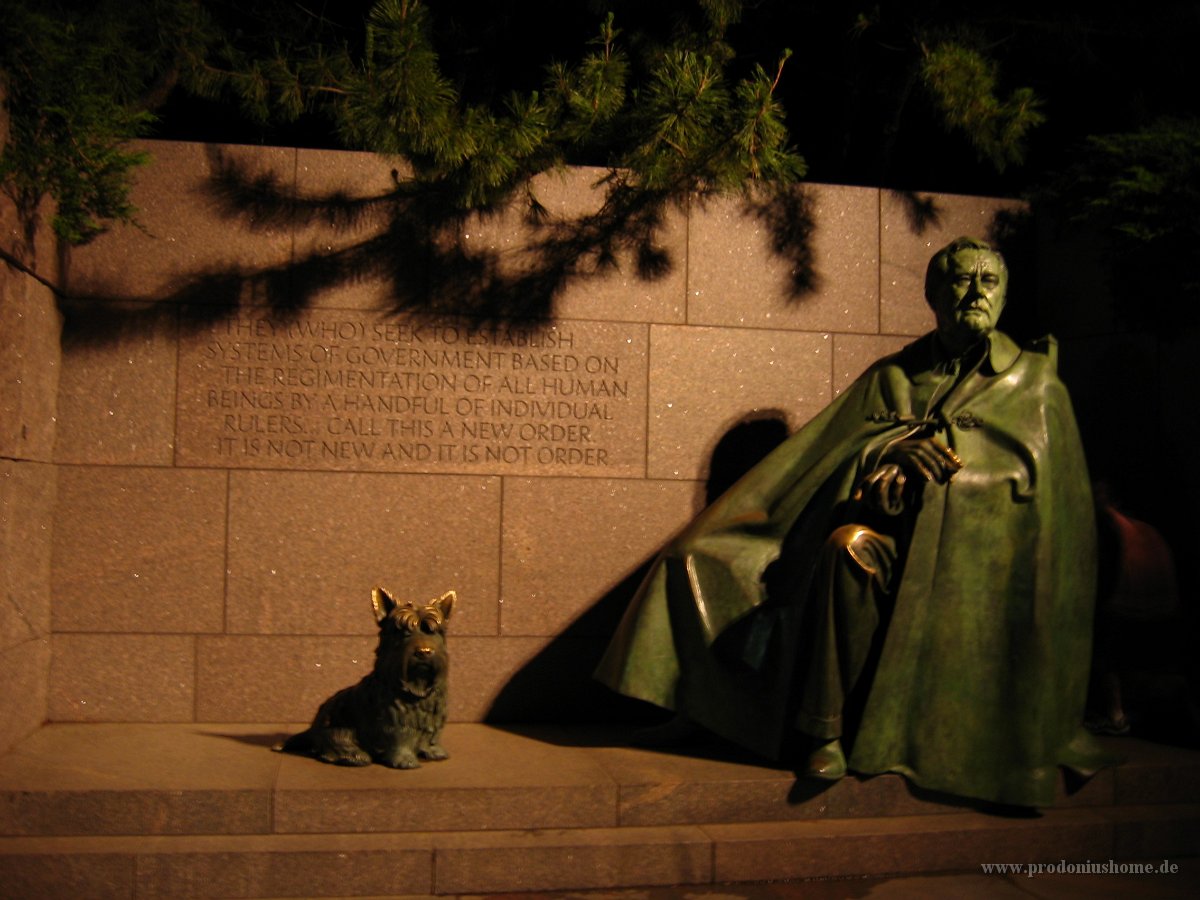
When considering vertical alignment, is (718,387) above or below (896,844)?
above

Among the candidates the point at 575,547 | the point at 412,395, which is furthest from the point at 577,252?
the point at 575,547

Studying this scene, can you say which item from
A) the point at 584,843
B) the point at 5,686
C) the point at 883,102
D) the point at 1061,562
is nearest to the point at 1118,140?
the point at 883,102

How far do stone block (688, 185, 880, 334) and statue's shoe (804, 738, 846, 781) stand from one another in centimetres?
242

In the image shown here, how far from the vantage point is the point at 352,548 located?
19.7 feet

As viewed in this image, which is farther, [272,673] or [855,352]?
[855,352]

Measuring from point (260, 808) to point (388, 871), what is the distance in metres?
0.53

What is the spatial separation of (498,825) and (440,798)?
238mm

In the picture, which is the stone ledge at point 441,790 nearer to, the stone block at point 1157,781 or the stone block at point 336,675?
the stone block at point 1157,781

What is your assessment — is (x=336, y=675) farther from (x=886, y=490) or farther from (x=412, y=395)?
(x=886, y=490)

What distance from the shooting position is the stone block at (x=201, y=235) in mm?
5887

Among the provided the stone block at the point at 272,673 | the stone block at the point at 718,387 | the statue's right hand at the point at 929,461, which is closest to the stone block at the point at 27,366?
the stone block at the point at 272,673

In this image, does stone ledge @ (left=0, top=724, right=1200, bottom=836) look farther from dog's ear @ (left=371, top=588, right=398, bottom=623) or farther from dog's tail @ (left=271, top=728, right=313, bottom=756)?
dog's ear @ (left=371, top=588, right=398, bottom=623)

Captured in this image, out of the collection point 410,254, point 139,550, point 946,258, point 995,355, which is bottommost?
point 139,550

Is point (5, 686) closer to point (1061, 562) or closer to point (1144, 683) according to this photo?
point (1061, 562)
